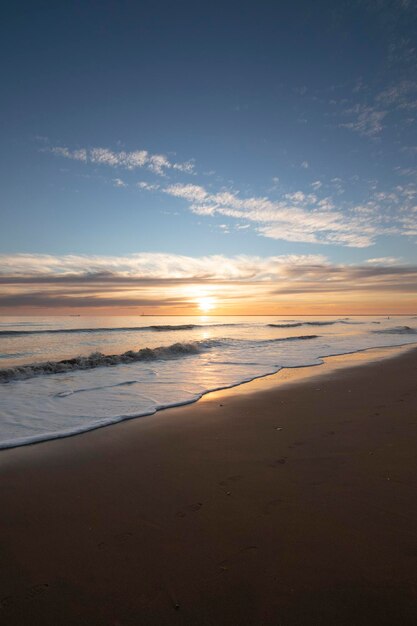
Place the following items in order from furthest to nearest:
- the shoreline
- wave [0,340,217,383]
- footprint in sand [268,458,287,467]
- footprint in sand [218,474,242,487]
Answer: wave [0,340,217,383] < the shoreline < footprint in sand [268,458,287,467] < footprint in sand [218,474,242,487]

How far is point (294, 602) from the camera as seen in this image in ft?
7.64

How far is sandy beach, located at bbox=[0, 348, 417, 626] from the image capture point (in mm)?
2324

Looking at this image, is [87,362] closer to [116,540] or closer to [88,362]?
[88,362]

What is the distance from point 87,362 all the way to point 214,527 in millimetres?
12187

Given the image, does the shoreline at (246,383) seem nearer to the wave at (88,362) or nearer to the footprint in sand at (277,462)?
the footprint in sand at (277,462)

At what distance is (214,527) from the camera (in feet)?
10.4

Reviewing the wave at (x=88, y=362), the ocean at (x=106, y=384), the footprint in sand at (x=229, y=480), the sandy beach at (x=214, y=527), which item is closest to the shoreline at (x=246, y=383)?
the ocean at (x=106, y=384)

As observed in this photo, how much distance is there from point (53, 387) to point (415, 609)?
956 cm

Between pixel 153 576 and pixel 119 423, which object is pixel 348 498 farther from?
pixel 119 423

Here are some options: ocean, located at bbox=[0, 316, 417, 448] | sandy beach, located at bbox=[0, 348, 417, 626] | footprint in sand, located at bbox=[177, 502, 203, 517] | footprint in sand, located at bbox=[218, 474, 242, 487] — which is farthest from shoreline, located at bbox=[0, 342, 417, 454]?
footprint in sand, located at bbox=[177, 502, 203, 517]

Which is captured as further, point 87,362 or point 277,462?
point 87,362

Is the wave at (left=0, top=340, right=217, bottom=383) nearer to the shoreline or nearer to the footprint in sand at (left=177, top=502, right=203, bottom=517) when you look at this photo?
the shoreline

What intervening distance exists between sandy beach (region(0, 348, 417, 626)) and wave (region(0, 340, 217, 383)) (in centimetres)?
→ 752

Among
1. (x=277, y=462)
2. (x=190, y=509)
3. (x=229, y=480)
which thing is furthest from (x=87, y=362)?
(x=190, y=509)
